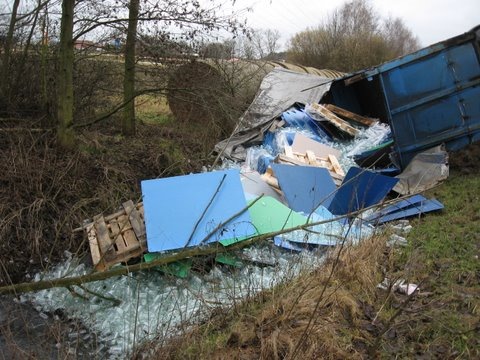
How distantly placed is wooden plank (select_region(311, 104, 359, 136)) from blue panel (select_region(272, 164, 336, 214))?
3124 millimetres

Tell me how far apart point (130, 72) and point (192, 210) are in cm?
428

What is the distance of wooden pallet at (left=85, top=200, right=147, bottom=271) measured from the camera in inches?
183

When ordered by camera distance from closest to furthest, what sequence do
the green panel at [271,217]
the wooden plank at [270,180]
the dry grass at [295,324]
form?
the dry grass at [295,324], the green panel at [271,217], the wooden plank at [270,180]

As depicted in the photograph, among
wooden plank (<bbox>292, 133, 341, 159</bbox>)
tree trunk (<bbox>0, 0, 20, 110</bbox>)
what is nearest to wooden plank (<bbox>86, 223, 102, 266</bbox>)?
tree trunk (<bbox>0, 0, 20, 110</bbox>)

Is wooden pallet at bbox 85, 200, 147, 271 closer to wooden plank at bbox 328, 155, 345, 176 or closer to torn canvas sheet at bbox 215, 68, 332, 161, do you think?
torn canvas sheet at bbox 215, 68, 332, 161

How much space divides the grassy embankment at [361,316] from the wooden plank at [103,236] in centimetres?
163

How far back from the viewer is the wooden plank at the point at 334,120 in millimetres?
9438

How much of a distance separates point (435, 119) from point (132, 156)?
16.5ft

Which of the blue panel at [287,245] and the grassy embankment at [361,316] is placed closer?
the grassy embankment at [361,316]

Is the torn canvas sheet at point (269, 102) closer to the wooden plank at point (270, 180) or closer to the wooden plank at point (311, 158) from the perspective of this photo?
the wooden plank at point (311, 158)

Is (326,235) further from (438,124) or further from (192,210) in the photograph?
(438,124)

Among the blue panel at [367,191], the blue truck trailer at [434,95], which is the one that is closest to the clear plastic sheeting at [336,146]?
the blue truck trailer at [434,95]

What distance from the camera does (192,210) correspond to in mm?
4859

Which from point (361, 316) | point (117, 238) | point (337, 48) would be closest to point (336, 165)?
point (117, 238)
